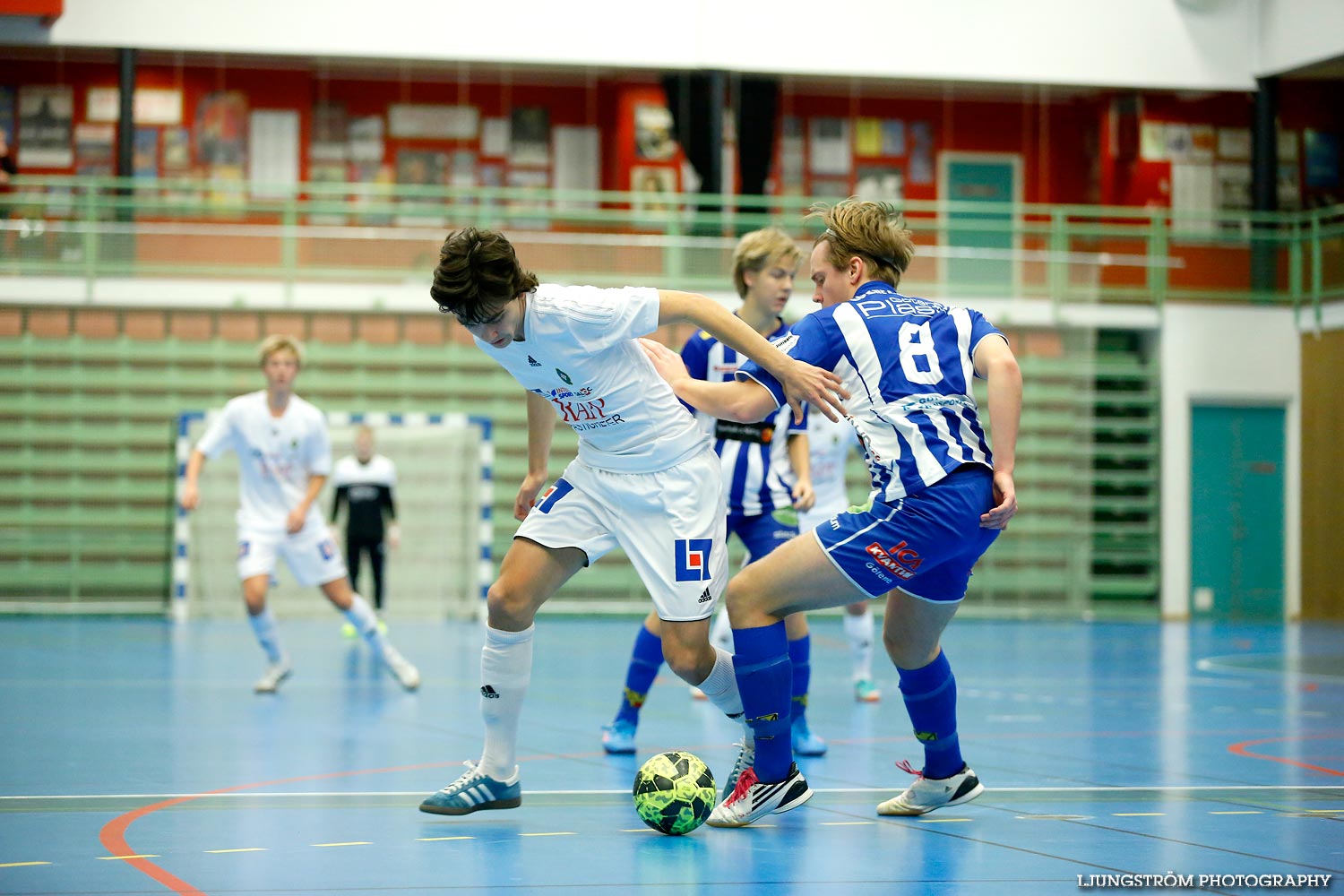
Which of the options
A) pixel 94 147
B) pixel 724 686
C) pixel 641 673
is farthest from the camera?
pixel 94 147

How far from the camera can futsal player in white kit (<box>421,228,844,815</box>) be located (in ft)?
15.0

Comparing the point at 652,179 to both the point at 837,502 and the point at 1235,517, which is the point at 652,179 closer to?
the point at 1235,517

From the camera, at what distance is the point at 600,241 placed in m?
17.3

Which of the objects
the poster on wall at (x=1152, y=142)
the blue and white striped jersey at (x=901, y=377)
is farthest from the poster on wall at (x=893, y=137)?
the blue and white striped jersey at (x=901, y=377)

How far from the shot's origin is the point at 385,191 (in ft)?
56.9

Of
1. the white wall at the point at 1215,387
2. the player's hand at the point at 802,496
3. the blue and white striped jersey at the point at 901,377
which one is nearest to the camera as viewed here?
the blue and white striped jersey at the point at 901,377

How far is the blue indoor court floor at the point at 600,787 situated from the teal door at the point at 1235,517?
840 centimetres

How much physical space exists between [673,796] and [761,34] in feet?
53.3

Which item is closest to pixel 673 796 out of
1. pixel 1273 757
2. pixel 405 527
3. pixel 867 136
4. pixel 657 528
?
pixel 657 528

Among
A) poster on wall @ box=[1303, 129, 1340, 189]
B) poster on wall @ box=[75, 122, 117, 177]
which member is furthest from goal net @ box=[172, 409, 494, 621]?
poster on wall @ box=[1303, 129, 1340, 189]

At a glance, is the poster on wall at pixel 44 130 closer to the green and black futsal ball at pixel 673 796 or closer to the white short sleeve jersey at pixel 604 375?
the white short sleeve jersey at pixel 604 375

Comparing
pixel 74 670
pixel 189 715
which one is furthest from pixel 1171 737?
pixel 74 670

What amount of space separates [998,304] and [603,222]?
16.5 ft

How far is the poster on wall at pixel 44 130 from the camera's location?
19.9m
